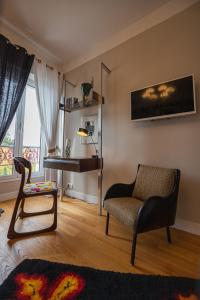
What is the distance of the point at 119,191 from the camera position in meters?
1.77

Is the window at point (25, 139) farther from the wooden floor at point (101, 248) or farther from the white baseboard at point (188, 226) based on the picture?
the white baseboard at point (188, 226)

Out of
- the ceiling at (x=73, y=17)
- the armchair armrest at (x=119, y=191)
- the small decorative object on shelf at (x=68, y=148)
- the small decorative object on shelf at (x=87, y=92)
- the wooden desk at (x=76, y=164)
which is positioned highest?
the ceiling at (x=73, y=17)

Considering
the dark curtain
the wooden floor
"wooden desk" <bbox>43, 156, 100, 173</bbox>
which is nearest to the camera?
the wooden floor

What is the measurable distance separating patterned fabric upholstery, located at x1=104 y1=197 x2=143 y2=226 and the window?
2.13m

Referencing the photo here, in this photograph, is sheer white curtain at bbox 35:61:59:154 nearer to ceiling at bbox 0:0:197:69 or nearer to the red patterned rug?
ceiling at bbox 0:0:197:69

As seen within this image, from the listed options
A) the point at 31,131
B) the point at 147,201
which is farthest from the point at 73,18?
the point at 147,201

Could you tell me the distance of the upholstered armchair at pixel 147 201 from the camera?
126cm

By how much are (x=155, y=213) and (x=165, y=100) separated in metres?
1.33

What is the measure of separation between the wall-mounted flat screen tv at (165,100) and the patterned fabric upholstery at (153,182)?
70 cm

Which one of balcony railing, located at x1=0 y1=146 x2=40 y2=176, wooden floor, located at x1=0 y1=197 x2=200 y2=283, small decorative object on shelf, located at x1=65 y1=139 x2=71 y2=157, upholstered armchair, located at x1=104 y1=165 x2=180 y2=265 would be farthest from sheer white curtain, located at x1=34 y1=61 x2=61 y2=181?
upholstered armchair, located at x1=104 y1=165 x2=180 y2=265

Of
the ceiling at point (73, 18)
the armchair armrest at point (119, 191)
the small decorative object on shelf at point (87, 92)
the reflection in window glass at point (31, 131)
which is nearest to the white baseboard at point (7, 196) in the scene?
the reflection in window glass at point (31, 131)

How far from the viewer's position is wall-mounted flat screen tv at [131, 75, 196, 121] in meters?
1.70

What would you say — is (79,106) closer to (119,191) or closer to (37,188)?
(37,188)

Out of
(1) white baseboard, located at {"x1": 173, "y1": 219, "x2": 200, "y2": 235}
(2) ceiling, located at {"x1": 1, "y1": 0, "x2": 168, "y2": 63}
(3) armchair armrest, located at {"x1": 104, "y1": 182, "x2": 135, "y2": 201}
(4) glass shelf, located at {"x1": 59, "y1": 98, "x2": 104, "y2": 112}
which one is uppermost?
(2) ceiling, located at {"x1": 1, "y1": 0, "x2": 168, "y2": 63}
